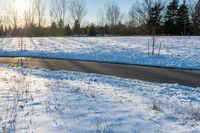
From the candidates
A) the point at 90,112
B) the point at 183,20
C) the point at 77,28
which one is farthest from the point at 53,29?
the point at 90,112

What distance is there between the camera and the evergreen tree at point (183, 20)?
6594 centimetres

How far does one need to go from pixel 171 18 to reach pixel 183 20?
7.83ft

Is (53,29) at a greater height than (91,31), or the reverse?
(53,29)

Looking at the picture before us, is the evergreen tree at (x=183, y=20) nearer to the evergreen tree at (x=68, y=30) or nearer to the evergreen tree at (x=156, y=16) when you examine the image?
the evergreen tree at (x=156, y=16)

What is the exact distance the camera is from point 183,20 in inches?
2625

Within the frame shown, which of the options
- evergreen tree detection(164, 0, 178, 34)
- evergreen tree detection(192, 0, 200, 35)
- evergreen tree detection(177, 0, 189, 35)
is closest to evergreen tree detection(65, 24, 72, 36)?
evergreen tree detection(164, 0, 178, 34)

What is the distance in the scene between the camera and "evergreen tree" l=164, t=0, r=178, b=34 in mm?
66812

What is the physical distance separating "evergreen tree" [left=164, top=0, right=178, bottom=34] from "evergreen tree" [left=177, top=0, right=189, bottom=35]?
876mm

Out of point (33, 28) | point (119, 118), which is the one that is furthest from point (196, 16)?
point (119, 118)

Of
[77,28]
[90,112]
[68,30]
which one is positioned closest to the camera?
[90,112]

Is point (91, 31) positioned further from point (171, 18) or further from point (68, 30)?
point (171, 18)

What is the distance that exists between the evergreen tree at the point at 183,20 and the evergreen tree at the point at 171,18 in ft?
2.87

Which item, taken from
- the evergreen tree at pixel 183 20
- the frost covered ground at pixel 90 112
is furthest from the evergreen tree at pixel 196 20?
the frost covered ground at pixel 90 112

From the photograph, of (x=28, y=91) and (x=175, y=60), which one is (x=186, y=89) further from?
(x=175, y=60)
